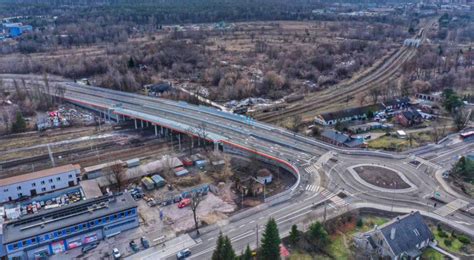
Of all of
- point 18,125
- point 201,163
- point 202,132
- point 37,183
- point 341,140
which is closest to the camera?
point 37,183

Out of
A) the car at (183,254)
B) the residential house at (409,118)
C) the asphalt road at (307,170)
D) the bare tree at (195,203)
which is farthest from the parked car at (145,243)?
the residential house at (409,118)

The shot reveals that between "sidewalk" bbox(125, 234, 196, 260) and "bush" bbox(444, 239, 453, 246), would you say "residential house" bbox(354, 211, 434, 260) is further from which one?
"sidewalk" bbox(125, 234, 196, 260)

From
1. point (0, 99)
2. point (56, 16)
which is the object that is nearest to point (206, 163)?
point (0, 99)

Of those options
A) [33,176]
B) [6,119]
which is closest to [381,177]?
[33,176]

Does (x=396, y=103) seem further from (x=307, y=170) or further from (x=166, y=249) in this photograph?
(x=166, y=249)

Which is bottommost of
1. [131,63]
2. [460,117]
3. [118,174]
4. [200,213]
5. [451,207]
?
[200,213]

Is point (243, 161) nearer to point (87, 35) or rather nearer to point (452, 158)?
point (452, 158)
